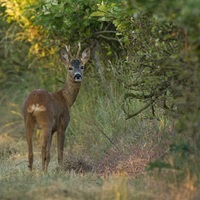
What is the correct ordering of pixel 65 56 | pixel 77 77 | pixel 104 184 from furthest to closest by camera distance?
pixel 65 56, pixel 77 77, pixel 104 184

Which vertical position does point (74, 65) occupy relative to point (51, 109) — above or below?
above

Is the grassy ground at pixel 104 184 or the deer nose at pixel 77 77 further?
the deer nose at pixel 77 77

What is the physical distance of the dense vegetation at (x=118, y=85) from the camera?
8359 millimetres

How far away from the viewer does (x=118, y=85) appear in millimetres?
14773

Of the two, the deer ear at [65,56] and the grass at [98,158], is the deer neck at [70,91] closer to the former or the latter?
the deer ear at [65,56]

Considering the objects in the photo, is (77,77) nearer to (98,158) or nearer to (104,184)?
(98,158)

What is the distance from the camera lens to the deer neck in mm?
13234

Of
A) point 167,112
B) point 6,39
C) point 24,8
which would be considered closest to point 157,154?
point 167,112

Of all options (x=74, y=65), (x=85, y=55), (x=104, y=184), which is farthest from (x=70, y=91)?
(x=104, y=184)

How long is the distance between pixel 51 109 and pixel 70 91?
1499mm

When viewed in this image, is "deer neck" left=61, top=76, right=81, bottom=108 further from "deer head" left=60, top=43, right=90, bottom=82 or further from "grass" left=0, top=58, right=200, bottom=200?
"grass" left=0, top=58, right=200, bottom=200

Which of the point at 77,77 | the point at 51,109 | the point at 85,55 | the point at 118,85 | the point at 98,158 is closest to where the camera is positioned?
the point at 51,109

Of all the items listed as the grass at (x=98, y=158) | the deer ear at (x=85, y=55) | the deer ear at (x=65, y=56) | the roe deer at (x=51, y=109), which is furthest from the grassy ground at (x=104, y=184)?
the deer ear at (x=85, y=55)

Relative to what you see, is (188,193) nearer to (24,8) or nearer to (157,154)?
(157,154)
